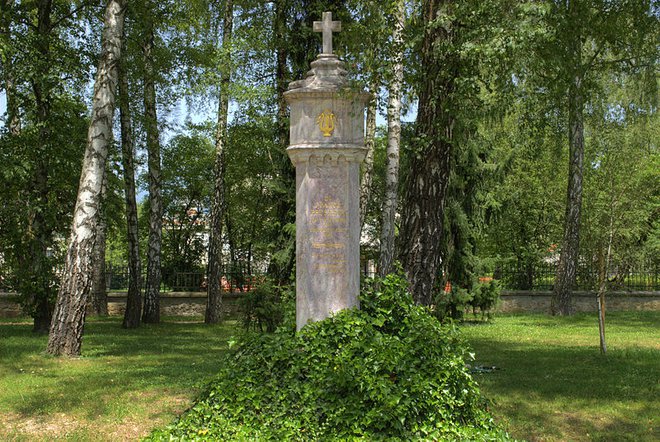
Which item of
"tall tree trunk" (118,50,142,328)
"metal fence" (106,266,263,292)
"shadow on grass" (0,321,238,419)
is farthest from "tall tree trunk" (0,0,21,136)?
"metal fence" (106,266,263,292)

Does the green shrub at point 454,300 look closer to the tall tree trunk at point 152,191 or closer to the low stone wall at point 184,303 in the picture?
the tall tree trunk at point 152,191

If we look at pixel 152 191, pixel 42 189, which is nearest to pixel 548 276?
pixel 152 191

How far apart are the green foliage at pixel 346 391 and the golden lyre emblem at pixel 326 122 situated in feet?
7.27

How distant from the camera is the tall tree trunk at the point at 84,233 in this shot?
472 inches

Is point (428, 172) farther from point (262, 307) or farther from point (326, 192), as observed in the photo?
point (262, 307)

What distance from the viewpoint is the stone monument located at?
26.0ft

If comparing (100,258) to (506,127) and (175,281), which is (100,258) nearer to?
(175,281)

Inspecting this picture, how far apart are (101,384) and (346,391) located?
476 centimetres

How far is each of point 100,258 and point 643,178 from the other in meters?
20.1

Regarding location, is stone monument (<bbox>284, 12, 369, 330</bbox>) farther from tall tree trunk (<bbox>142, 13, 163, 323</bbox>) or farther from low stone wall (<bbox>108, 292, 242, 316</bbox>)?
low stone wall (<bbox>108, 292, 242, 316</bbox>)

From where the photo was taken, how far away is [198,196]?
110 ft

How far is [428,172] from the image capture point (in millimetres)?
9531

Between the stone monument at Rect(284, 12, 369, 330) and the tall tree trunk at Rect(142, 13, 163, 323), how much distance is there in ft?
34.9

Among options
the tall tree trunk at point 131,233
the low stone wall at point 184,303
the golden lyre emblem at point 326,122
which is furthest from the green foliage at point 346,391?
the low stone wall at point 184,303
